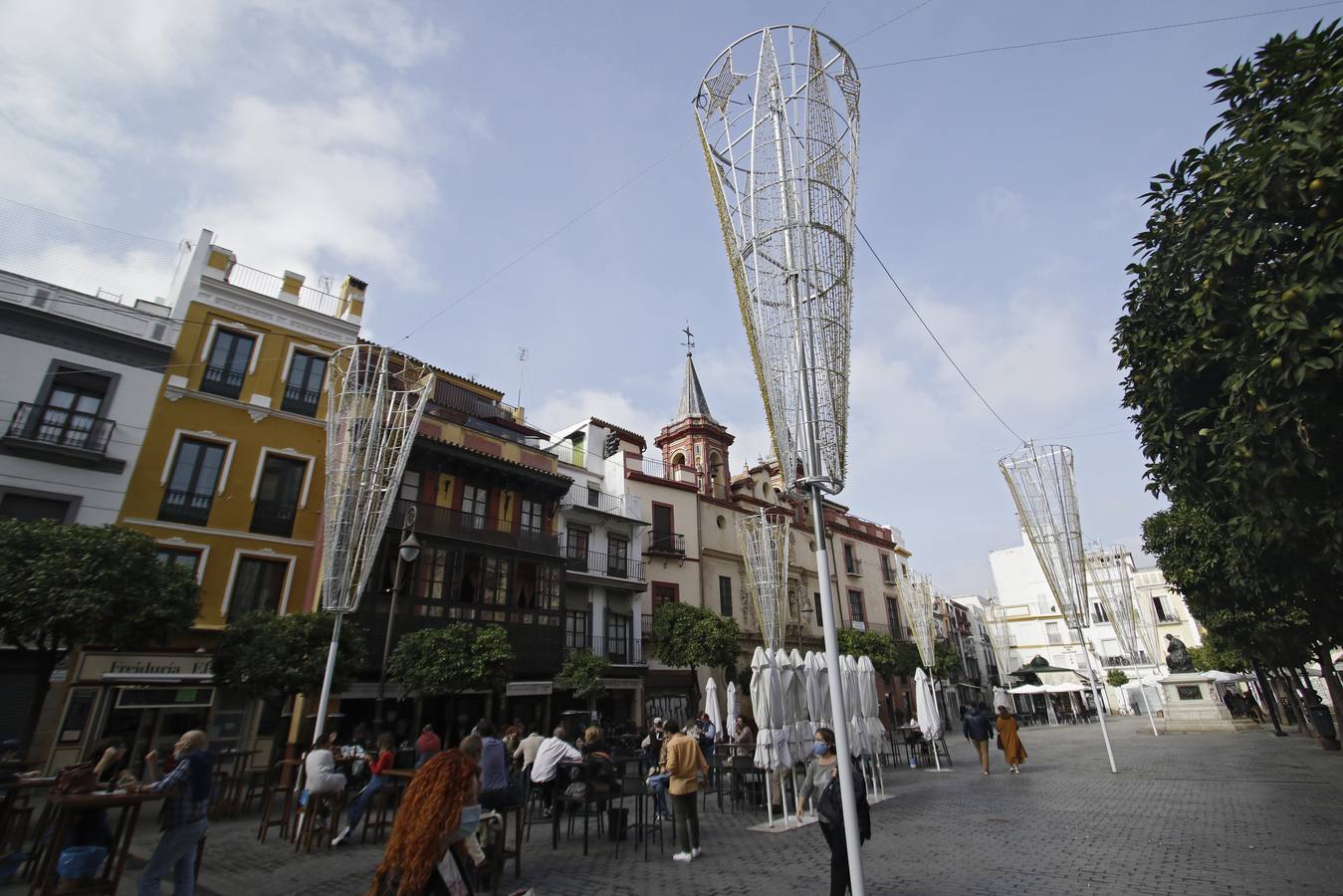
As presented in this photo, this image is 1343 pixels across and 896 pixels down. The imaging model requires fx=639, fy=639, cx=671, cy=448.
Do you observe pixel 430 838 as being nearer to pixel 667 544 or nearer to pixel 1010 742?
pixel 1010 742

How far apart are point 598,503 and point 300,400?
12.3 meters

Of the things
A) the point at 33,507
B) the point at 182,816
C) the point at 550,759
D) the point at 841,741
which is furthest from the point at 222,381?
the point at 841,741

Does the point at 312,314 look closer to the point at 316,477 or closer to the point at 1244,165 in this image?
the point at 316,477

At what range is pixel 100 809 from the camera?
5.98m

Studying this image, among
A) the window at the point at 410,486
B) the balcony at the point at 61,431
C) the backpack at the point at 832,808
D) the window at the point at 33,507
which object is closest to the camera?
the backpack at the point at 832,808

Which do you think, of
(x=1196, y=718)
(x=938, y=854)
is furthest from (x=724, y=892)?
(x=1196, y=718)

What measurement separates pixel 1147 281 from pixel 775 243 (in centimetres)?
493

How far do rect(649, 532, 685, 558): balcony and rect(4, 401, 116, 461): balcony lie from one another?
727 inches

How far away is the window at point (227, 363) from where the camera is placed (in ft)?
57.8

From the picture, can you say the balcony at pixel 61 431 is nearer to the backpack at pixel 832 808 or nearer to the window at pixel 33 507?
the window at pixel 33 507

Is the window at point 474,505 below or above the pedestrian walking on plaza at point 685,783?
above

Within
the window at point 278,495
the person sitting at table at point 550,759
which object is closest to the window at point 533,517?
the window at point 278,495

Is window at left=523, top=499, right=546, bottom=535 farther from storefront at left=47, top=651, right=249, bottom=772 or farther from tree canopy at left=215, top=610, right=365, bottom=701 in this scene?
storefront at left=47, top=651, right=249, bottom=772

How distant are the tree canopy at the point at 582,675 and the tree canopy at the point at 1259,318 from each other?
17.0 m
